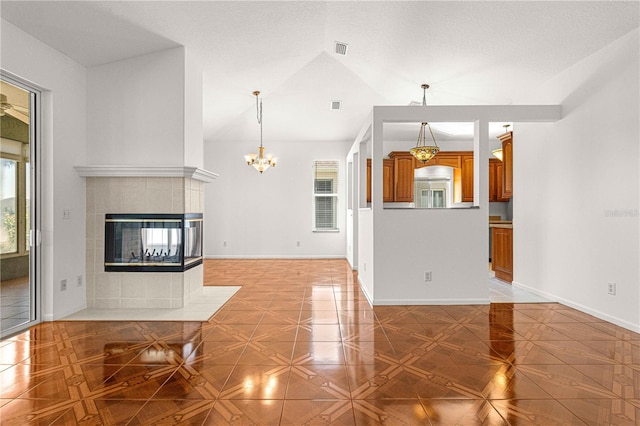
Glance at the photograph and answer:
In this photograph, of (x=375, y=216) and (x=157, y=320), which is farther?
(x=375, y=216)

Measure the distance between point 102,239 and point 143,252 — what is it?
49 centimetres

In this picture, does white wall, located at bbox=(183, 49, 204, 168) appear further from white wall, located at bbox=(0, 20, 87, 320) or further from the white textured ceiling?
white wall, located at bbox=(0, 20, 87, 320)

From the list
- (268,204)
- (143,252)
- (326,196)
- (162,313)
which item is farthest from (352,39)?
(268,204)

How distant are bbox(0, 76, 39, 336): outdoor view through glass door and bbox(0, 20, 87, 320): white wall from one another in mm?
106

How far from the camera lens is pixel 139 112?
424 cm

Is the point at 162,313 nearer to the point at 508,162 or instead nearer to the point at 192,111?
the point at 192,111

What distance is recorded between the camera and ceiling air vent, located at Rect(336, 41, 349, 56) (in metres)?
5.12

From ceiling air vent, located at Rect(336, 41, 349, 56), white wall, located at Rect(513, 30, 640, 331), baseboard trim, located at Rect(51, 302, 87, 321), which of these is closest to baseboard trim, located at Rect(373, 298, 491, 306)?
white wall, located at Rect(513, 30, 640, 331)

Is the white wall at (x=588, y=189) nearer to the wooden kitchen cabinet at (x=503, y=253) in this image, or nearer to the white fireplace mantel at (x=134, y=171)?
the wooden kitchen cabinet at (x=503, y=253)

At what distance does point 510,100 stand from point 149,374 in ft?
19.2

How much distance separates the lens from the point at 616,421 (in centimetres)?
189

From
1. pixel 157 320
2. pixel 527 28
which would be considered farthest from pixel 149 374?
pixel 527 28

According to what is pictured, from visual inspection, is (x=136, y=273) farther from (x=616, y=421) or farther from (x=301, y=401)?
(x=616, y=421)

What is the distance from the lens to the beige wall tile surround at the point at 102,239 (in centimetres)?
418
